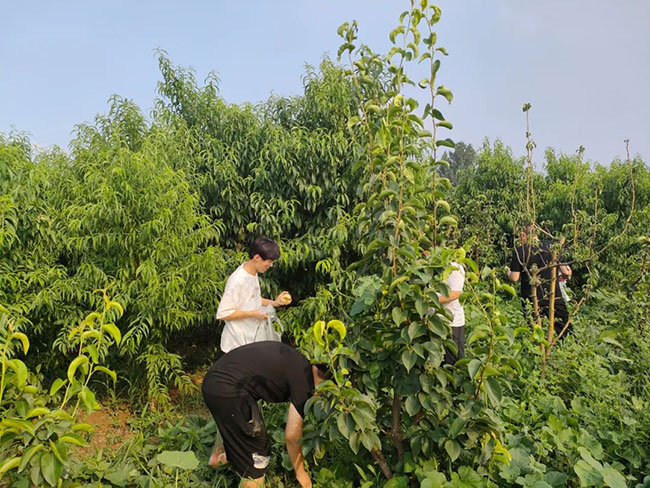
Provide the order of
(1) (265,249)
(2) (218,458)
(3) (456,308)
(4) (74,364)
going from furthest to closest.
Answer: (3) (456,308) → (1) (265,249) → (2) (218,458) → (4) (74,364)

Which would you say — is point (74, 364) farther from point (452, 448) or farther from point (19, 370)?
point (452, 448)

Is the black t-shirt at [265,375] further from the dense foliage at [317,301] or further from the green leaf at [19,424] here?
the green leaf at [19,424]

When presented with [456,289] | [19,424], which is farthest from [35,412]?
[456,289]

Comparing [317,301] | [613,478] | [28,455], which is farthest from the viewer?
[317,301]

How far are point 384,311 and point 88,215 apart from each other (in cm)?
271

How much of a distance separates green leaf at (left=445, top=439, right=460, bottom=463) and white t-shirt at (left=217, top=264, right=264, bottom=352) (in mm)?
1554

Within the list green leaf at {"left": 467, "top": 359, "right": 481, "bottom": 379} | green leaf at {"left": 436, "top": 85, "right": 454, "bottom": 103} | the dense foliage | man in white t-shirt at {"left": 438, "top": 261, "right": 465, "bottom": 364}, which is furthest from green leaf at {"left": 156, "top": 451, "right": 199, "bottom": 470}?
green leaf at {"left": 436, "top": 85, "right": 454, "bottom": 103}

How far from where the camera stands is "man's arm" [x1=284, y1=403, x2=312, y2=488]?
2568 millimetres

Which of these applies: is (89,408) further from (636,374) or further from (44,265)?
(636,374)

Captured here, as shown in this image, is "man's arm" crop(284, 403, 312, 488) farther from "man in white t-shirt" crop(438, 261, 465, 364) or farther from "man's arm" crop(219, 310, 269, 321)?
"man in white t-shirt" crop(438, 261, 465, 364)

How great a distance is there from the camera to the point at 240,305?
3.31 meters

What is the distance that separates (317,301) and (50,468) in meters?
3.05

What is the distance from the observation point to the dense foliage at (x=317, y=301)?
226 cm

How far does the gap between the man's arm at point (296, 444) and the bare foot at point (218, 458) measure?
0.59 metres
